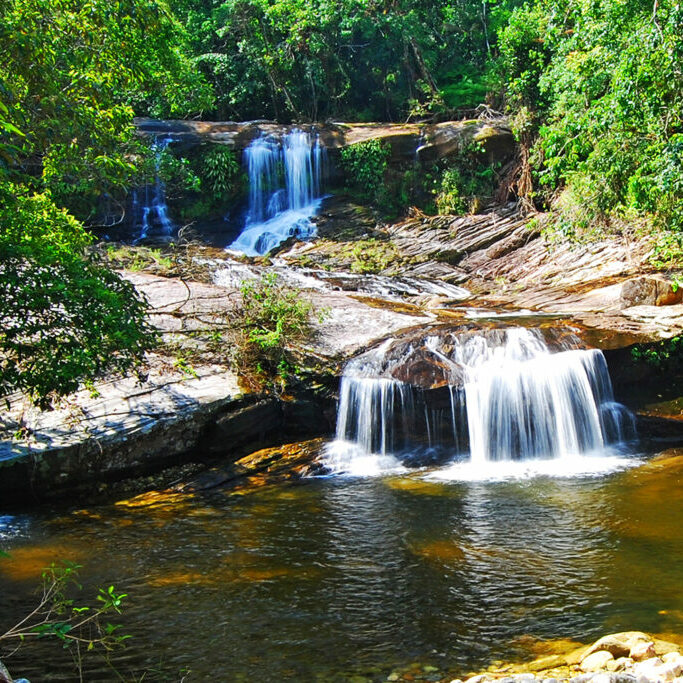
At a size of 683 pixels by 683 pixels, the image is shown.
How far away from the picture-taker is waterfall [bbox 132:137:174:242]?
22781 mm

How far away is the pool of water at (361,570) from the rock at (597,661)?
60 centimetres

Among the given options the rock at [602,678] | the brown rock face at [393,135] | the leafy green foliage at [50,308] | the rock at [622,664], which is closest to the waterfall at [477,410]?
the leafy green foliage at [50,308]

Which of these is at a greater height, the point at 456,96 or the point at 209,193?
the point at 456,96

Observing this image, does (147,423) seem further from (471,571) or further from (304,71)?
(304,71)

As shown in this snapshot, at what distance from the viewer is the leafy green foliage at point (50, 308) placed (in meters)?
6.62

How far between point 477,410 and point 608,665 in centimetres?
715

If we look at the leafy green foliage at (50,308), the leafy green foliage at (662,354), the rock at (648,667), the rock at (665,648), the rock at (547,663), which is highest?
the leafy green foliage at (50,308)

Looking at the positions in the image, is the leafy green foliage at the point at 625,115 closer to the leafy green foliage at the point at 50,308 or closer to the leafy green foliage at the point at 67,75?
the leafy green foliage at the point at 67,75

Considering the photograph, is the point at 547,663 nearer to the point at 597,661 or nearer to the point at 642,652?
the point at 597,661

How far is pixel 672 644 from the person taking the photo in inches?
194

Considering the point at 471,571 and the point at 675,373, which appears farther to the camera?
the point at 675,373

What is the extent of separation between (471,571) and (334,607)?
5.11 ft

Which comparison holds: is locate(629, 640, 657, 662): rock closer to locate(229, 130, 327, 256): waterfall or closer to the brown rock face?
locate(229, 130, 327, 256): waterfall

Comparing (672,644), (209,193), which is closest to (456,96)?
(209,193)
